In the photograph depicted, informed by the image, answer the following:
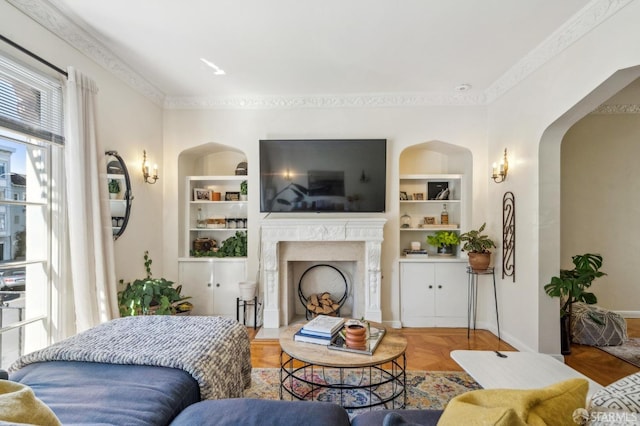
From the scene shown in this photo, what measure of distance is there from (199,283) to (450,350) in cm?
293

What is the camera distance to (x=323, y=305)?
152 inches

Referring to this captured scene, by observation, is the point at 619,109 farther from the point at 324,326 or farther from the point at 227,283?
the point at 227,283

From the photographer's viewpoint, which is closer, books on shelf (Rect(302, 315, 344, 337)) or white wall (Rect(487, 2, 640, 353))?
books on shelf (Rect(302, 315, 344, 337))

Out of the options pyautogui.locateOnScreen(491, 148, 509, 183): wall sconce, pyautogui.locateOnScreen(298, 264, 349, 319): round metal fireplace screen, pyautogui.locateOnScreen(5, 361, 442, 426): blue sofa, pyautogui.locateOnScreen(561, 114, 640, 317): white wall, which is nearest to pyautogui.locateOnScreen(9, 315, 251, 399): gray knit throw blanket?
pyautogui.locateOnScreen(5, 361, 442, 426): blue sofa

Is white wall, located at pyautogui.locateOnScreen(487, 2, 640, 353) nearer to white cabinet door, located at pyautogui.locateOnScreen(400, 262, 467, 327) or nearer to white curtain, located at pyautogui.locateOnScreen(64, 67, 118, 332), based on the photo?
white cabinet door, located at pyautogui.locateOnScreen(400, 262, 467, 327)

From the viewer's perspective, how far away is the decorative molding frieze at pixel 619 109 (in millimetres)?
3943

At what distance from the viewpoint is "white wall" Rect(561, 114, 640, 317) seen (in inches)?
156

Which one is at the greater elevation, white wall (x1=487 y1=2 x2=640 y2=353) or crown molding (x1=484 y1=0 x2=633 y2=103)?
crown molding (x1=484 y1=0 x2=633 y2=103)

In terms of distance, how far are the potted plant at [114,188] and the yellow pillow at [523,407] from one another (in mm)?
3213

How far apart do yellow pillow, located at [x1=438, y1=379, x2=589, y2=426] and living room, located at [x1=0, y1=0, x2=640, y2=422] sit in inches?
Result: 91.7

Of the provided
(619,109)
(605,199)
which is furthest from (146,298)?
(619,109)

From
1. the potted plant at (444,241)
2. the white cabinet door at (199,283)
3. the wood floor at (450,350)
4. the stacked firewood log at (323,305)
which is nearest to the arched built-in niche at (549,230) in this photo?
the wood floor at (450,350)

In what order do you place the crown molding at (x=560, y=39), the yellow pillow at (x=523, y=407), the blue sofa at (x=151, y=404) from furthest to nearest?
the crown molding at (x=560, y=39), the blue sofa at (x=151, y=404), the yellow pillow at (x=523, y=407)

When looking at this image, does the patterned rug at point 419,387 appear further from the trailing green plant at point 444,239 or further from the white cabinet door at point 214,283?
the trailing green plant at point 444,239
